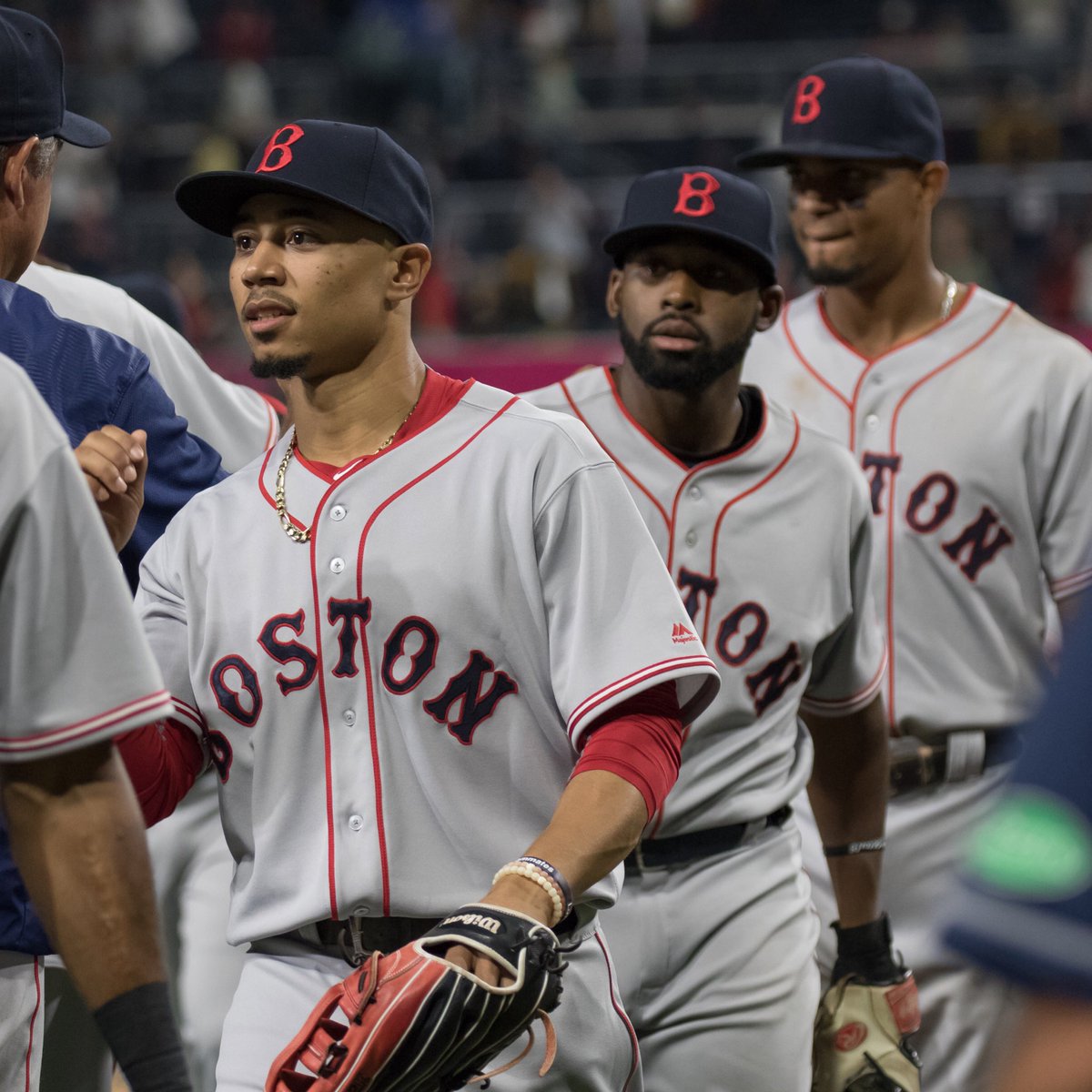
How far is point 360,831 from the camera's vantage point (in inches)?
112

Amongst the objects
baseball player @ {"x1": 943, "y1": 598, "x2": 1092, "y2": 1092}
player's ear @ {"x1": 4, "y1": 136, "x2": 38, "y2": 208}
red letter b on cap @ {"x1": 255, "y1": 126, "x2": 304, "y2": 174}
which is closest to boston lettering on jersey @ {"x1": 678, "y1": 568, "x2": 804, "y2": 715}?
red letter b on cap @ {"x1": 255, "y1": 126, "x2": 304, "y2": 174}

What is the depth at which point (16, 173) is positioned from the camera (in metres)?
3.07

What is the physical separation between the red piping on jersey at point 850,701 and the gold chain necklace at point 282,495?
1.40 meters

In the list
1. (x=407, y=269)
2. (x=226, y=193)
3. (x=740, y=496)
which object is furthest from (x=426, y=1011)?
(x=740, y=496)

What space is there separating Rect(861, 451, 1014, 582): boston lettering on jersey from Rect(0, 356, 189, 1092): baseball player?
2.82 metres

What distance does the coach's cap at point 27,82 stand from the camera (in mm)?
3066

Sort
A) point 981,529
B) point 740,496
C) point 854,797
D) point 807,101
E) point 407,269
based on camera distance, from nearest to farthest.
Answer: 1. point 407,269
2. point 740,496
3. point 854,797
4. point 981,529
5. point 807,101

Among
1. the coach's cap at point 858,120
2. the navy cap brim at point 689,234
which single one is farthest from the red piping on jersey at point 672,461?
the coach's cap at point 858,120

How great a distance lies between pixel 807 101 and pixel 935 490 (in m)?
1.11

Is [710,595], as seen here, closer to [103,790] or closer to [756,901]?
[756,901]

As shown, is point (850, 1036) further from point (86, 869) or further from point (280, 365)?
point (86, 869)

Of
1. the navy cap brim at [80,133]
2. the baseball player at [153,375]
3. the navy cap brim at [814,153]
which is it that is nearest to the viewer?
the navy cap brim at [80,133]

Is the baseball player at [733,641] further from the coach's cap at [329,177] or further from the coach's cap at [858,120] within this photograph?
the coach's cap at [329,177]

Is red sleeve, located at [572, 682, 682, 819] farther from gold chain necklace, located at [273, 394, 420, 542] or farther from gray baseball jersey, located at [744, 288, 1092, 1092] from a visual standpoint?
gray baseball jersey, located at [744, 288, 1092, 1092]
